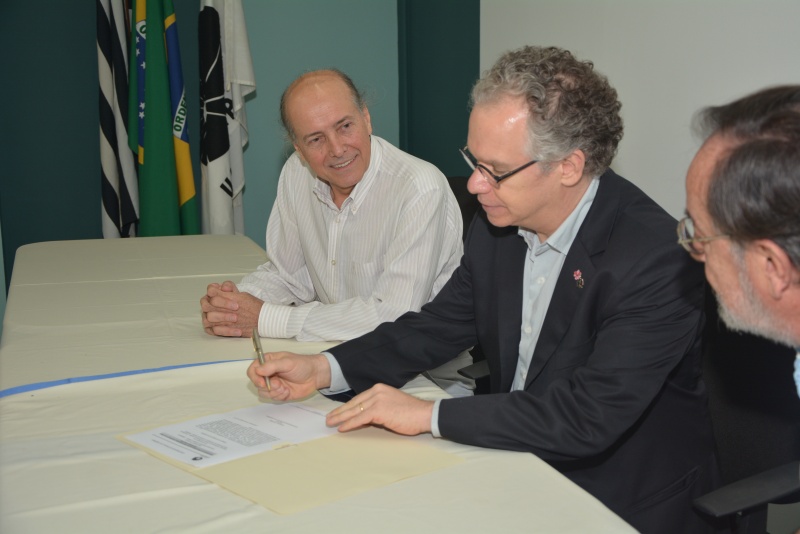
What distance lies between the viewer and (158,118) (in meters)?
4.50

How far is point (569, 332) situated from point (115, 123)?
12.2 ft

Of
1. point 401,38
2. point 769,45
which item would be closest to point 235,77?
point 401,38

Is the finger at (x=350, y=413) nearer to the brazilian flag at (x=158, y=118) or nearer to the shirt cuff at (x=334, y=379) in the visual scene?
the shirt cuff at (x=334, y=379)

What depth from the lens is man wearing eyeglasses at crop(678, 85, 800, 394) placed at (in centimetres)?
96

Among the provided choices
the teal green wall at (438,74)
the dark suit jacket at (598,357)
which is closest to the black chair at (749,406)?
the dark suit jacket at (598,357)

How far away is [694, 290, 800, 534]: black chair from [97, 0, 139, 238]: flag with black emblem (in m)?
3.68

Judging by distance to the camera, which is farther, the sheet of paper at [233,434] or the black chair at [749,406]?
the black chair at [749,406]

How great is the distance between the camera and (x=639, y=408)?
139 centimetres

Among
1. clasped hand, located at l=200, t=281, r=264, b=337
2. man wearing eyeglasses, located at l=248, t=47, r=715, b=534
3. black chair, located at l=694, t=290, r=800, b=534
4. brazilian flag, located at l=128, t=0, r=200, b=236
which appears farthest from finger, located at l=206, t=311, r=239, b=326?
brazilian flag, located at l=128, t=0, r=200, b=236

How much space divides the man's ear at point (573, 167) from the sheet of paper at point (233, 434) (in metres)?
0.65

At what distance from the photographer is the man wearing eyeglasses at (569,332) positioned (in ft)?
4.50

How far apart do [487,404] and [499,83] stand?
24.1 inches

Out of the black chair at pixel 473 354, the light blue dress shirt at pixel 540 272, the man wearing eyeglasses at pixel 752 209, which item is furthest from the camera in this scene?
the black chair at pixel 473 354

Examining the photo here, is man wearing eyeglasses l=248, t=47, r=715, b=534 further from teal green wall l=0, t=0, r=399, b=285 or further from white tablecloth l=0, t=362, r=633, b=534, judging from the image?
teal green wall l=0, t=0, r=399, b=285
